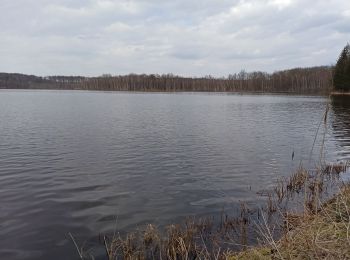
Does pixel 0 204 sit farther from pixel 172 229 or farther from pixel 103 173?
pixel 172 229

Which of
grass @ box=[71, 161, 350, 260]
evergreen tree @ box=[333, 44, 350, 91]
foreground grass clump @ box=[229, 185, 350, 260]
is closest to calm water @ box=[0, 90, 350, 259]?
grass @ box=[71, 161, 350, 260]

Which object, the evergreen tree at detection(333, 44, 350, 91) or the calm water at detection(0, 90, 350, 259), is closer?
the calm water at detection(0, 90, 350, 259)

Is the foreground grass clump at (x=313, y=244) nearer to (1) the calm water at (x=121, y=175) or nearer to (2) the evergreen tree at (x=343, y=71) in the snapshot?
(1) the calm water at (x=121, y=175)

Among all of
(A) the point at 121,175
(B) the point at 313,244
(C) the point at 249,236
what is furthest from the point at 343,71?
(B) the point at 313,244

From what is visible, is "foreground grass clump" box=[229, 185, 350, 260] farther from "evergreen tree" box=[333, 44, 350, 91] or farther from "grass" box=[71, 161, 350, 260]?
"evergreen tree" box=[333, 44, 350, 91]

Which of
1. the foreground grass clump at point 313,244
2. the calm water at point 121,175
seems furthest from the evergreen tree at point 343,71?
the foreground grass clump at point 313,244

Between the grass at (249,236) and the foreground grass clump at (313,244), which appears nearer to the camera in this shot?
the foreground grass clump at (313,244)

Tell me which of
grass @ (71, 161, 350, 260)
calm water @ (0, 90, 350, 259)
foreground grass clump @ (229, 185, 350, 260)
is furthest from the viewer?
calm water @ (0, 90, 350, 259)

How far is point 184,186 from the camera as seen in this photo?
15039 mm

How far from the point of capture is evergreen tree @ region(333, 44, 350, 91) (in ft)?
267

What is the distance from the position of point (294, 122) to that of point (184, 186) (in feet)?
92.0

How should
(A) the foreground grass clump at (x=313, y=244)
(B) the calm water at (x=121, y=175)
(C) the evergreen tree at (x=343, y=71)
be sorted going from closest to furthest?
(A) the foreground grass clump at (x=313, y=244) < (B) the calm water at (x=121, y=175) < (C) the evergreen tree at (x=343, y=71)

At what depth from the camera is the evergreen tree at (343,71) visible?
81.2 metres

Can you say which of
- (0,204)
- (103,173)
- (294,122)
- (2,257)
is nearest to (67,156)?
(103,173)
